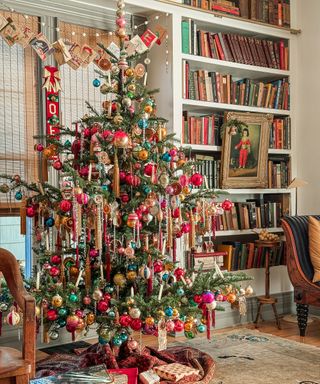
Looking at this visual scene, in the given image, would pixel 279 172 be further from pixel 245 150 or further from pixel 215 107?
pixel 215 107

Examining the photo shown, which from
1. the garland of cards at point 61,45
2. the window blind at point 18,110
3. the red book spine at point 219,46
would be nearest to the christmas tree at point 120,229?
the garland of cards at point 61,45

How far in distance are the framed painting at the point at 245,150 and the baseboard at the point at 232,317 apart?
106 cm

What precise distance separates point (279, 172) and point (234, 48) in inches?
48.2

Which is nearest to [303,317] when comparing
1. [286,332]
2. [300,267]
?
[286,332]

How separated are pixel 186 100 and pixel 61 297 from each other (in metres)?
2.28

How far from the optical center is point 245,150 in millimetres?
5051

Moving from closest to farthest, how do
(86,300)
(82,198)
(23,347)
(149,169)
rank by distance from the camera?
(23,347) → (82,198) → (86,300) → (149,169)

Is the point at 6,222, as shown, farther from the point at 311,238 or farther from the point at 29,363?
the point at 311,238

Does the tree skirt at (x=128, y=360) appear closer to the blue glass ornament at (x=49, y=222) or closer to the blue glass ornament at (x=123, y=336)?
the blue glass ornament at (x=123, y=336)

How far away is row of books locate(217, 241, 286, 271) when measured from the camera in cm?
494

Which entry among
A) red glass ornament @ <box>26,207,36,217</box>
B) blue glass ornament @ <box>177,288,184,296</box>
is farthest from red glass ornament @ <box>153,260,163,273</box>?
red glass ornament @ <box>26,207,36,217</box>

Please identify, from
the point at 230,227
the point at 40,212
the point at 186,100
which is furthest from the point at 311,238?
the point at 40,212

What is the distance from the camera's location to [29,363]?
2230 millimetres

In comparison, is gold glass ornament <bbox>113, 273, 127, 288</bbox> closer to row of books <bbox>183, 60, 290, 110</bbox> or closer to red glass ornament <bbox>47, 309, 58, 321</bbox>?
red glass ornament <bbox>47, 309, 58, 321</bbox>
